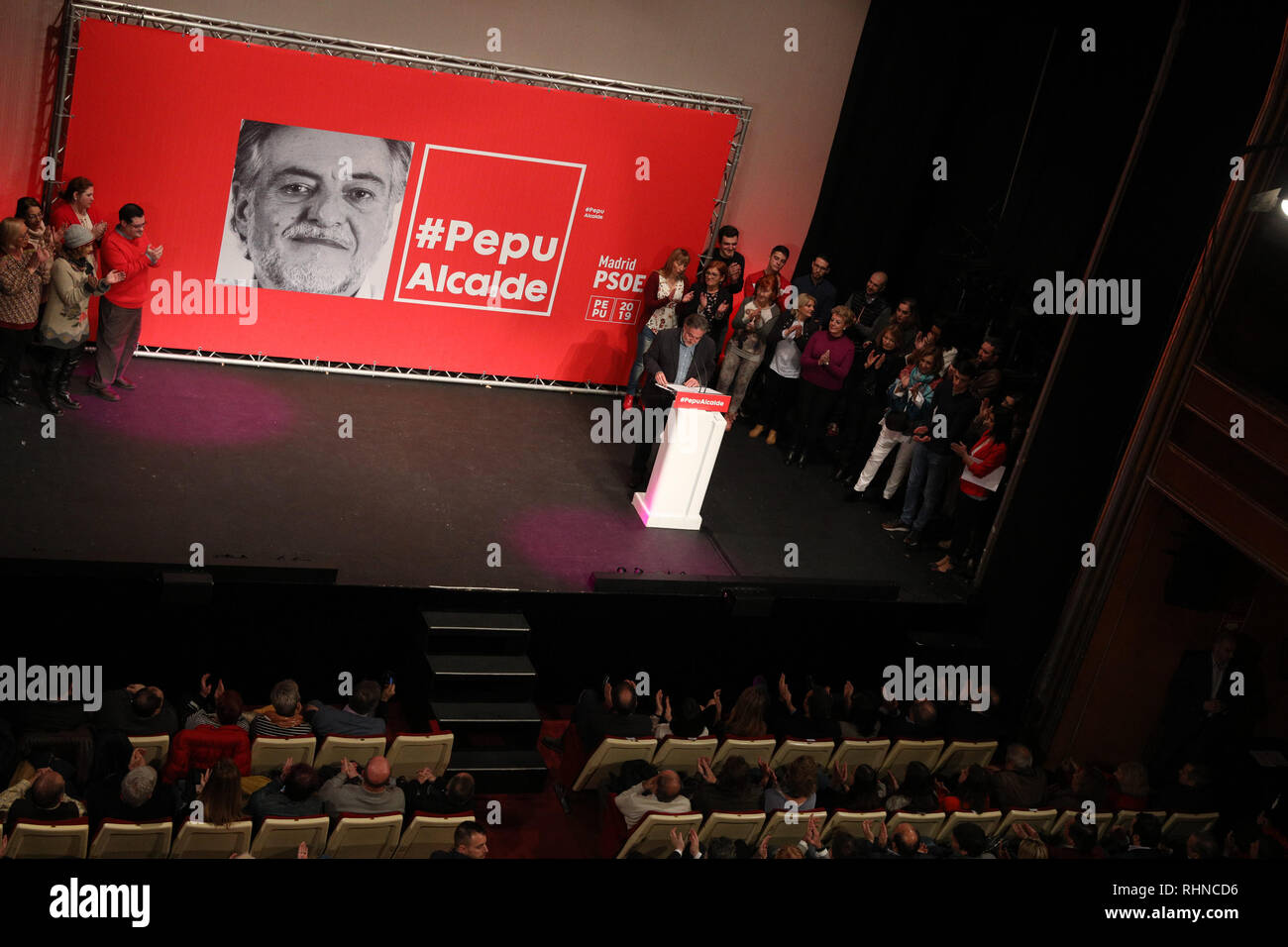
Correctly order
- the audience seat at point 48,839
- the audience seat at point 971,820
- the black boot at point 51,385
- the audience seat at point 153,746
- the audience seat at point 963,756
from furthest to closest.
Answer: the black boot at point 51,385 → the audience seat at point 963,756 → the audience seat at point 971,820 → the audience seat at point 153,746 → the audience seat at point 48,839

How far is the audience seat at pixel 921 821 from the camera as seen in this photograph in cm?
650

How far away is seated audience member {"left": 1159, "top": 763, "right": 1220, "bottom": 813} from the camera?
7059 millimetres

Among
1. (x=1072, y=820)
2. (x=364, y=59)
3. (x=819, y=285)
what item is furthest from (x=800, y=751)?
(x=364, y=59)

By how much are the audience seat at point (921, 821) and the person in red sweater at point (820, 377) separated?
3980 millimetres

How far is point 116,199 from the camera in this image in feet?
29.2

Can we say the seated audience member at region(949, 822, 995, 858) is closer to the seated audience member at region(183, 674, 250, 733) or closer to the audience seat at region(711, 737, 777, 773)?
the audience seat at region(711, 737, 777, 773)

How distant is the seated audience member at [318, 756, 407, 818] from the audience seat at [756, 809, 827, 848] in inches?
72.1

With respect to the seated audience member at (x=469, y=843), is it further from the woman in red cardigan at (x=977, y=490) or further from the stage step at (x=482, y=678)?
the woman in red cardigan at (x=977, y=490)

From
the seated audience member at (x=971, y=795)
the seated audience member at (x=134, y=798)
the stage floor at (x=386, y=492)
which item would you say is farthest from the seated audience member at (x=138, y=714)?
the seated audience member at (x=971, y=795)

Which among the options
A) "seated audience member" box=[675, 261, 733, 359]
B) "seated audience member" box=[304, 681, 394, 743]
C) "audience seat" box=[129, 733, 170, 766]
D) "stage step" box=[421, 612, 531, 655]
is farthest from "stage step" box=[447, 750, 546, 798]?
"seated audience member" box=[675, 261, 733, 359]

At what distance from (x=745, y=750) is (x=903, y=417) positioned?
124 inches

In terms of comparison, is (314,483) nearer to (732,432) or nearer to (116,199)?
(116,199)

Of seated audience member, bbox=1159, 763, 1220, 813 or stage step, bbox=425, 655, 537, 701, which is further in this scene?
stage step, bbox=425, 655, 537, 701
